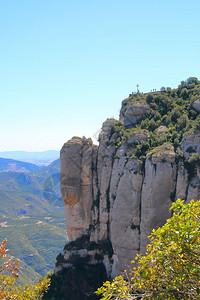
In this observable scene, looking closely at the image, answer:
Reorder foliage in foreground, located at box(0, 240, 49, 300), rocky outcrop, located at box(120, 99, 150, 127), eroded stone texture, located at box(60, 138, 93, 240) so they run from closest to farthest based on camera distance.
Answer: foliage in foreground, located at box(0, 240, 49, 300), rocky outcrop, located at box(120, 99, 150, 127), eroded stone texture, located at box(60, 138, 93, 240)

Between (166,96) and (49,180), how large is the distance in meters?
44.0

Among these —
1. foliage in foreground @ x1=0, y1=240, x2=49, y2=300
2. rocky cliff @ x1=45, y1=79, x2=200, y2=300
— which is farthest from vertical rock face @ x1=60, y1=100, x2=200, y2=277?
foliage in foreground @ x1=0, y1=240, x2=49, y2=300

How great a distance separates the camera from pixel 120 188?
4266cm

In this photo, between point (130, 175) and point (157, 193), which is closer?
point (157, 193)

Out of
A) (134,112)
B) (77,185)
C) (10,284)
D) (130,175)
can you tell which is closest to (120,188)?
(130,175)

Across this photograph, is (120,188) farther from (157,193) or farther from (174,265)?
(174,265)

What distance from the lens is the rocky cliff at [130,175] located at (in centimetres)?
3788

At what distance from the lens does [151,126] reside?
155 feet

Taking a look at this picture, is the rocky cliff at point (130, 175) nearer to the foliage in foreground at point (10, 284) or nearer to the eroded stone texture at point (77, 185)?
the eroded stone texture at point (77, 185)

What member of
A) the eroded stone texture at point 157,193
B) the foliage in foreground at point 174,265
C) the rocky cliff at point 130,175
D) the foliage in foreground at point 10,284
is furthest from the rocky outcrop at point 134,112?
the foliage in foreground at point 174,265

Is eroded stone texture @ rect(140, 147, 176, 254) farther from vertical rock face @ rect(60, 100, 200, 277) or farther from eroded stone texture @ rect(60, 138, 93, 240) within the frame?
eroded stone texture @ rect(60, 138, 93, 240)

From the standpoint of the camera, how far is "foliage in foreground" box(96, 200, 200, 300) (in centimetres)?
1302

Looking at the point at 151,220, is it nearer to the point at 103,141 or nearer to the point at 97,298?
the point at 97,298

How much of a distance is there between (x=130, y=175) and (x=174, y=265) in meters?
28.1
